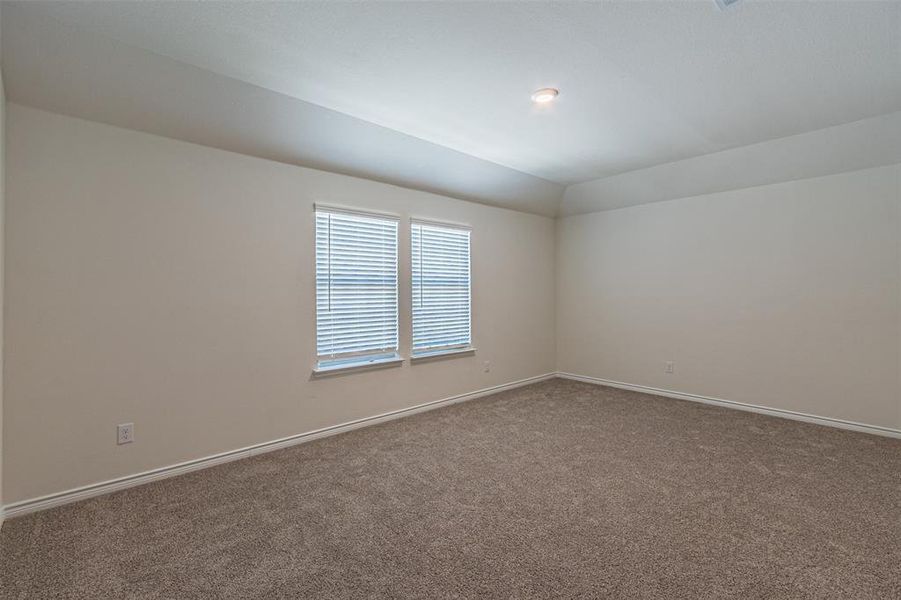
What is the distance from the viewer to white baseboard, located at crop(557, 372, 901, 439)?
3.65 meters

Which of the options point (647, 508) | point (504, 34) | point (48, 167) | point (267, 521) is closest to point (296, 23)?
point (504, 34)

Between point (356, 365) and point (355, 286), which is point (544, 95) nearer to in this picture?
point (355, 286)

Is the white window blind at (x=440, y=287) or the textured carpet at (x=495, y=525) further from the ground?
the white window blind at (x=440, y=287)

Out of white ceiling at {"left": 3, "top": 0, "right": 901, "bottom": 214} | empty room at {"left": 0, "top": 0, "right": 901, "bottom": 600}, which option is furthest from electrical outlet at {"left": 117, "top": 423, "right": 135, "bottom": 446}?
white ceiling at {"left": 3, "top": 0, "right": 901, "bottom": 214}

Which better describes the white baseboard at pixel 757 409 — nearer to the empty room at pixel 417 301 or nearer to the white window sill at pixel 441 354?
the empty room at pixel 417 301

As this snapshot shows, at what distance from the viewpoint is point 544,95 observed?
9.27 ft

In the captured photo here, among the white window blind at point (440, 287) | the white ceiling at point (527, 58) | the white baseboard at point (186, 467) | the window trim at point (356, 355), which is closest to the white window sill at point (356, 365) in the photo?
the window trim at point (356, 355)

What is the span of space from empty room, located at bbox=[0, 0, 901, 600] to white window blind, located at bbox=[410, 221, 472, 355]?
33 mm

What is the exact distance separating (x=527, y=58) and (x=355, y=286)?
2.29m

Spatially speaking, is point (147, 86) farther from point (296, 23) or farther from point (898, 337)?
point (898, 337)

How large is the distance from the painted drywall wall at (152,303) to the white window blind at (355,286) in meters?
0.13

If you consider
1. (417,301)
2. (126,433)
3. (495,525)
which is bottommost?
(495,525)

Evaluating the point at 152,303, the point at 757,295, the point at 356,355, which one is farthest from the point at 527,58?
the point at 757,295

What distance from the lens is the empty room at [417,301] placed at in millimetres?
1992
